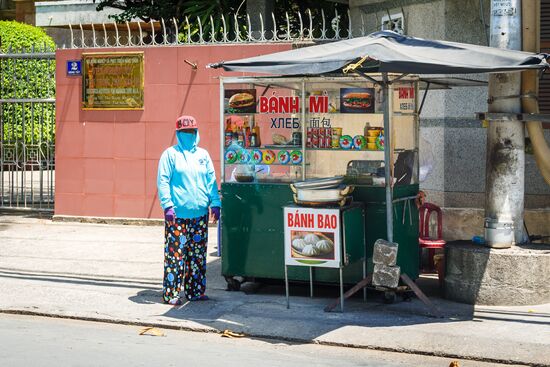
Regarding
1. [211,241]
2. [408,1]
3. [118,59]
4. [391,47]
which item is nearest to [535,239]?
[391,47]

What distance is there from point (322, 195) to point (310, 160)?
0.97m

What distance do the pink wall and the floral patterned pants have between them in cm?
446

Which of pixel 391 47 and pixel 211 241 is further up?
pixel 391 47

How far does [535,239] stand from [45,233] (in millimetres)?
7421

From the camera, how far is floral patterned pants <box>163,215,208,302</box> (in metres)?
9.12

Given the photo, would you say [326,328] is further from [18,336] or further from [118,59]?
[118,59]

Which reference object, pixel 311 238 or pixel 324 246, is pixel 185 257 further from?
pixel 324 246

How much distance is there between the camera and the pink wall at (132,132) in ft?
44.8

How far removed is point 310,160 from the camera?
966 cm

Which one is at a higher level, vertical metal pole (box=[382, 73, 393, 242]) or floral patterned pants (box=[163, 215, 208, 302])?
vertical metal pole (box=[382, 73, 393, 242])

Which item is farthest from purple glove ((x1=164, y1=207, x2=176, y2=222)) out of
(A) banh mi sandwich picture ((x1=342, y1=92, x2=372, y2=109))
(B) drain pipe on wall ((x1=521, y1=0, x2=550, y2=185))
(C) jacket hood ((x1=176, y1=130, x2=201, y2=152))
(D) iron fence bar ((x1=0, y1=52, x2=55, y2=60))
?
(D) iron fence bar ((x1=0, y1=52, x2=55, y2=60))

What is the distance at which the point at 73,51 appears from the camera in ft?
47.4

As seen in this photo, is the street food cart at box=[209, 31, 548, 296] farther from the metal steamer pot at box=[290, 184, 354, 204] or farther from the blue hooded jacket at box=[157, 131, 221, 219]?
the blue hooded jacket at box=[157, 131, 221, 219]

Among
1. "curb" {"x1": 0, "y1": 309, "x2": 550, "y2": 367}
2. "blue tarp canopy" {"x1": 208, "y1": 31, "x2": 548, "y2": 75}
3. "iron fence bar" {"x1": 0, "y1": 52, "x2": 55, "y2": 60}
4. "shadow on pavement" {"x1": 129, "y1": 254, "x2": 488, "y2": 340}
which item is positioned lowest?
"curb" {"x1": 0, "y1": 309, "x2": 550, "y2": 367}
